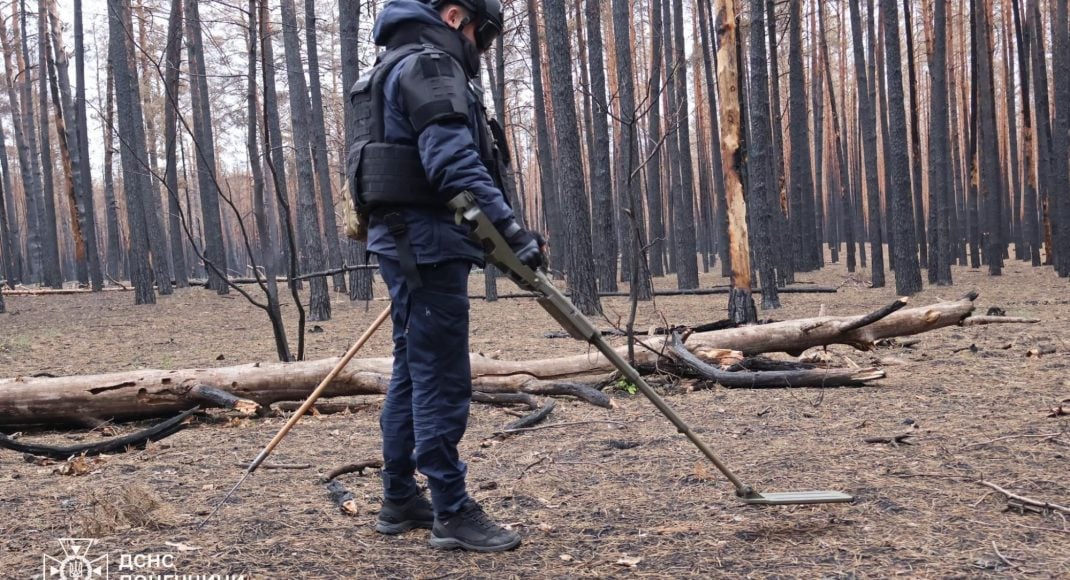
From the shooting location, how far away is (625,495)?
3805 millimetres

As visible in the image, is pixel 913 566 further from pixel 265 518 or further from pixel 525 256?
pixel 265 518

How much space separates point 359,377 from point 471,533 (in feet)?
10.3

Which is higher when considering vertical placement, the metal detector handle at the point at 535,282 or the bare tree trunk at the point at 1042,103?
the bare tree trunk at the point at 1042,103

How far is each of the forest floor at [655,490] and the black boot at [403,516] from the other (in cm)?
5

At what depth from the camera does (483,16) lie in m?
3.29

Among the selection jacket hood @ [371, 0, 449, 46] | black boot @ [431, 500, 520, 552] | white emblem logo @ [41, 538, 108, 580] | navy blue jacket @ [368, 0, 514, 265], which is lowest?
black boot @ [431, 500, 520, 552]

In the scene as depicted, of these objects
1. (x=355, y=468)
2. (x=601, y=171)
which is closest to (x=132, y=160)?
(x=601, y=171)

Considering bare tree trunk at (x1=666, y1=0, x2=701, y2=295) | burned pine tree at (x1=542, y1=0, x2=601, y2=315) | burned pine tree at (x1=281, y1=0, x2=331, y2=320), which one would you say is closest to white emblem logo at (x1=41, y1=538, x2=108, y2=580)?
burned pine tree at (x1=542, y1=0, x2=601, y2=315)

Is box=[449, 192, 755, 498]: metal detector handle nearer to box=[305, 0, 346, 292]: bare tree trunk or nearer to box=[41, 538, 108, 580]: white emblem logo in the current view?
box=[41, 538, 108, 580]: white emblem logo

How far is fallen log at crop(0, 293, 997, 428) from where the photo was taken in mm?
5555

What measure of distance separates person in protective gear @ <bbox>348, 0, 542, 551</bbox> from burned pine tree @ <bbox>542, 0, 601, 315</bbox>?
901 cm

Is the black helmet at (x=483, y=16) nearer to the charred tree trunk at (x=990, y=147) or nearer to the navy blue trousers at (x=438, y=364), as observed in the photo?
the navy blue trousers at (x=438, y=364)

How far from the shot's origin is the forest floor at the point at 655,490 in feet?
9.72

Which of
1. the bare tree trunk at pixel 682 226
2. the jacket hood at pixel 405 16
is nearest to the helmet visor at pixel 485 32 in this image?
the jacket hood at pixel 405 16
